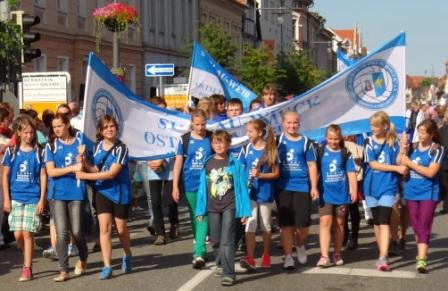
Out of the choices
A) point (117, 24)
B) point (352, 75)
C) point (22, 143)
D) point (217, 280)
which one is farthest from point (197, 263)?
point (117, 24)

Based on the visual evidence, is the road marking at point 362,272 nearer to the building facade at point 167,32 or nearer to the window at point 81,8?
the window at point 81,8

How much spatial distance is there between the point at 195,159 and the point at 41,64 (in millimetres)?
20795

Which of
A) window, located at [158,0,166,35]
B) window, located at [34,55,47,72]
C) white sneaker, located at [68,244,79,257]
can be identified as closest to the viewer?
white sneaker, located at [68,244,79,257]

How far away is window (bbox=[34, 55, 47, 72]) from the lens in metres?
30.0

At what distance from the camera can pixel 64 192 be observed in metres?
9.62

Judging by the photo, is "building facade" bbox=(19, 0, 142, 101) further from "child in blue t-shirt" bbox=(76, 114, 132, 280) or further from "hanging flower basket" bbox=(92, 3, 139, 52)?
"child in blue t-shirt" bbox=(76, 114, 132, 280)

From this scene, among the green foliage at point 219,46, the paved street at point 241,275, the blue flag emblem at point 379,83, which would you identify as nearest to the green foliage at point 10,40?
the paved street at point 241,275

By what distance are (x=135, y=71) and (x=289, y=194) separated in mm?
30790

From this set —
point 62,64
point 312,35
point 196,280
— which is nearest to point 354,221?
point 196,280

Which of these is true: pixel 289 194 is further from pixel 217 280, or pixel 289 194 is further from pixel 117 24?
pixel 117 24

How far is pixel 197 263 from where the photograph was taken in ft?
33.3

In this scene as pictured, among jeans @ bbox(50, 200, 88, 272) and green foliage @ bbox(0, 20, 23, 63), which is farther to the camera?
green foliage @ bbox(0, 20, 23, 63)

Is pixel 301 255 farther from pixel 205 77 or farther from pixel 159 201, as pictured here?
pixel 205 77

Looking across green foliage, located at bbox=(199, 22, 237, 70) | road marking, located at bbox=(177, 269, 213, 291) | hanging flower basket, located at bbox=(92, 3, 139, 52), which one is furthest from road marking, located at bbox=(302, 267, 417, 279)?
green foliage, located at bbox=(199, 22, 237, 70)
